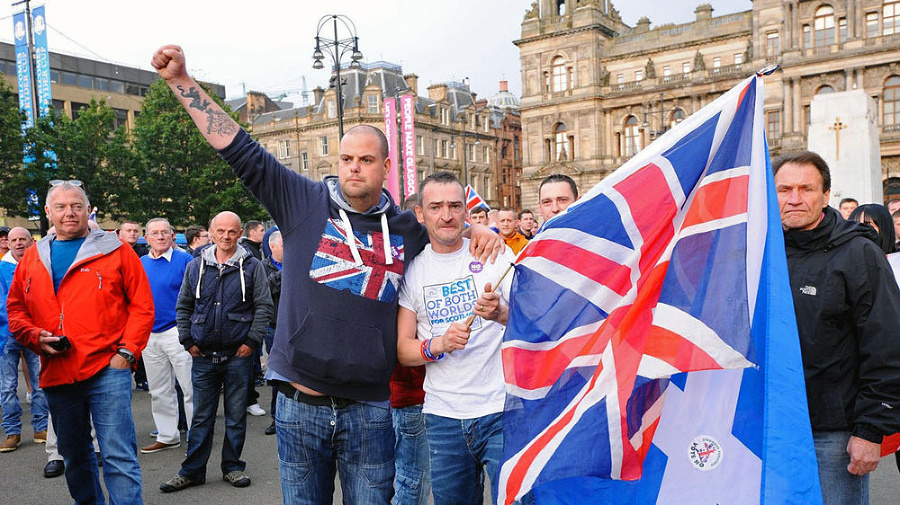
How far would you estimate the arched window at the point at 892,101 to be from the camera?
44.8m

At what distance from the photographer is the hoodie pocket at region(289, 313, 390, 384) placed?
3062 mm

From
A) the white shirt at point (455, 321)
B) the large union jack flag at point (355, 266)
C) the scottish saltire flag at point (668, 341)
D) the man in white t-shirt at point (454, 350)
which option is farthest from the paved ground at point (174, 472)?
the scottish saltire flag at point (668, 341)

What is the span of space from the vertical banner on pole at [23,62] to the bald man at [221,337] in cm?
1846

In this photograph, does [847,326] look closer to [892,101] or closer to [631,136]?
[892,101]

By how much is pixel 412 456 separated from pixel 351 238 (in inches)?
55.3

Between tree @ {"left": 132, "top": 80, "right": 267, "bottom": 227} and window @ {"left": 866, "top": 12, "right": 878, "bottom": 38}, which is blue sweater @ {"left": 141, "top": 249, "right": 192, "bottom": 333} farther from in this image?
window @ {"left": 866, "top": 12, "right": 878, "bottom": 38}

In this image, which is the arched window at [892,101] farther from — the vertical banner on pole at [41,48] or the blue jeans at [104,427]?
the blue jeans at [104,427]

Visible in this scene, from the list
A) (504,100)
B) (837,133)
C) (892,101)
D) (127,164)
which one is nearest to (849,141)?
(837,133)

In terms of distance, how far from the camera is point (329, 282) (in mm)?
3102

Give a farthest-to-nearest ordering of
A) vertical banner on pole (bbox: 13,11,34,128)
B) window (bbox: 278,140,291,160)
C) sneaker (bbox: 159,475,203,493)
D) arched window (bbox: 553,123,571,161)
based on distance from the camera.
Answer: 1. window (bbox: 278,140,291,160)
2. arched window (bbox: 553,123,571,161)
3. vertical banner on pole (bbox: 13,11,34,128)
4. sneaker (bbox: 159,475,203,493)

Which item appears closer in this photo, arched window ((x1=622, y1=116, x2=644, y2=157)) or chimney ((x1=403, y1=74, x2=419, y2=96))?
arched window ((x1=622, y1=116, x2=644, y2=157))

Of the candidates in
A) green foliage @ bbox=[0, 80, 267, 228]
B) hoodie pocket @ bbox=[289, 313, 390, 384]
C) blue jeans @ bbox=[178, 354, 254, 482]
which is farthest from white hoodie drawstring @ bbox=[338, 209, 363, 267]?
green foliage @ bbox=[0, 80, 267, 228]

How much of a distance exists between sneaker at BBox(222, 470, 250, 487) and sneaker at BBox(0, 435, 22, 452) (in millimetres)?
2838

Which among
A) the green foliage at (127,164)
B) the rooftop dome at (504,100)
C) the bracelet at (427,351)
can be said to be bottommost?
the bracelet at (427,351)
